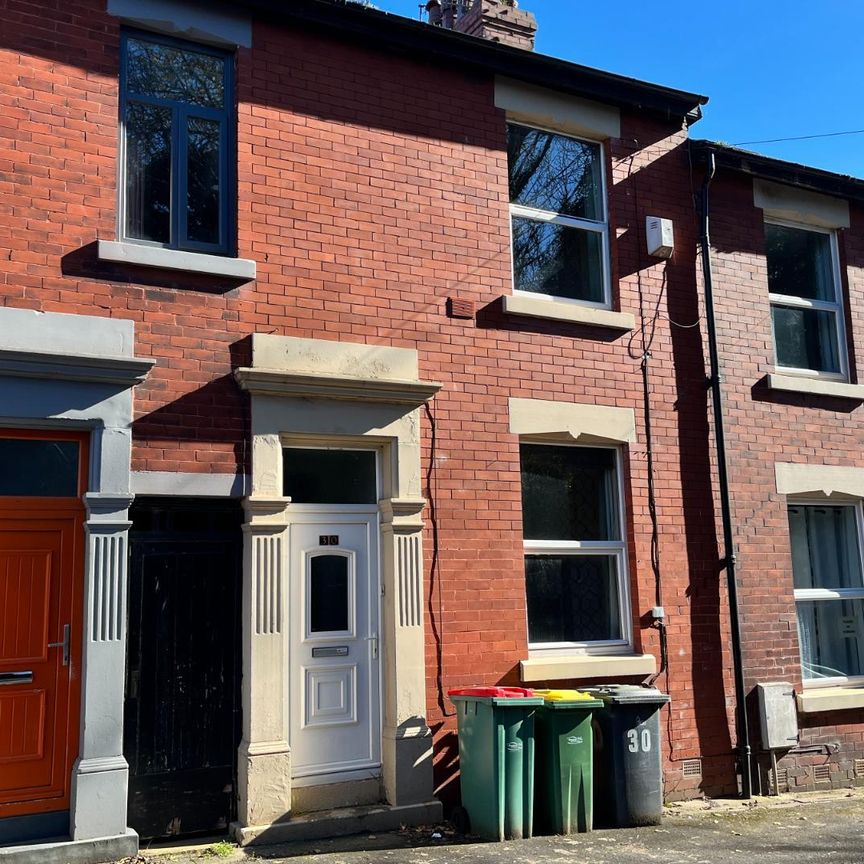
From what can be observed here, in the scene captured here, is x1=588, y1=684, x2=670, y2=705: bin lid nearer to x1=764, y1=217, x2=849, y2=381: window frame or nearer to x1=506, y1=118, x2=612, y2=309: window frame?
x1=506, y1=118, x2=612, y2=309: window frame

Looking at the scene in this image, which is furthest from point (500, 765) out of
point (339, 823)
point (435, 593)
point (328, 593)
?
point (328, 593)

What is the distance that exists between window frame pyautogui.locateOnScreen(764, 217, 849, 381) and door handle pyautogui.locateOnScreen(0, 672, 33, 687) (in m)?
7.28

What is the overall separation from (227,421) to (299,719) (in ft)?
7.20

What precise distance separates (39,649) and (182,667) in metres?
0.93

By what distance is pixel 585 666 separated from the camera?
753cm

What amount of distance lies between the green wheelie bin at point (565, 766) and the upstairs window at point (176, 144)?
4.23m

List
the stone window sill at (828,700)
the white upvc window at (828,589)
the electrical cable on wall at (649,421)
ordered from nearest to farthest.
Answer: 1. the electrical cable on wall at (649,421)
2. the stone window sill at (828,700)
3. the white upvc window at (828,589)

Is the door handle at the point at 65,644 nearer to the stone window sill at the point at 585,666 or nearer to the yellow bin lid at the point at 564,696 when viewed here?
the yellow bin lid at the point at 564,696

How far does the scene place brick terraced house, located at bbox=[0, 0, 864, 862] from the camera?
6.09m

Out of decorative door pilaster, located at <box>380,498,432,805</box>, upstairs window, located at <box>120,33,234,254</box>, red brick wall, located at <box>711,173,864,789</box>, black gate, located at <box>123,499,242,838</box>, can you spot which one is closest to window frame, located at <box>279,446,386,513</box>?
decorative door pilaster, located at <box>380,498,432,805</box>


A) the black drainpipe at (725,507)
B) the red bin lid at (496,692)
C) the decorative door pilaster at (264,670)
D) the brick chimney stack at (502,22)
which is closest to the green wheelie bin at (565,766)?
the red bin lid at (496,692)

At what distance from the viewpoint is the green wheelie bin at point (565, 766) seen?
6656 mm

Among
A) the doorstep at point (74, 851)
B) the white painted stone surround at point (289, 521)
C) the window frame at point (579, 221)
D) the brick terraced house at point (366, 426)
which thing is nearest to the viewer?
the doorstep at point (74, 851)

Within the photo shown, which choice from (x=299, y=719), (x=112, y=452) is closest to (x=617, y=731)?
(x=299, y=719)
